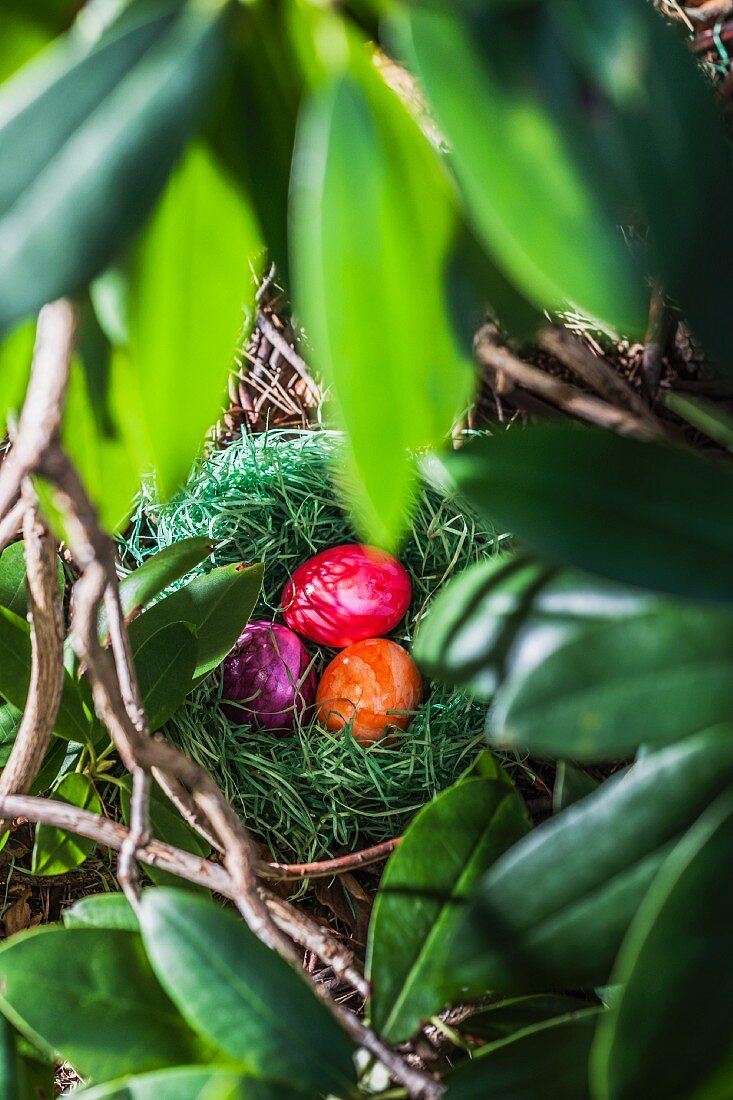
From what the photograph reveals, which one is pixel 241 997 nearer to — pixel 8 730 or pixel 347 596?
pixel 8 730

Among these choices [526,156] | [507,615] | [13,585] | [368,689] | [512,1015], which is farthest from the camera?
[368,689]

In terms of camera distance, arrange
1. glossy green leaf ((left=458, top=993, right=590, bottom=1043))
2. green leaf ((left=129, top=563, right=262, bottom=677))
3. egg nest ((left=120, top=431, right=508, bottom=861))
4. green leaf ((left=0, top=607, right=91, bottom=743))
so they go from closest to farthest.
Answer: glossy green leaf ((left=458, top=993, right=590, bottom=1043))
green leaf ((left=0, top=607, right=91, bottom=743))
green leaf ((left=129, top=563, right=262, bottom=677))
egg nest ((left=120, top=431, right=508, bottom=861))

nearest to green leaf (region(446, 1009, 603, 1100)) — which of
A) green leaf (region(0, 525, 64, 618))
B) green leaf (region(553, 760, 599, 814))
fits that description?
green leaf (region(553, 760, 599, 814))

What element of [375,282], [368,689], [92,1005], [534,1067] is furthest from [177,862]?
[368,689]

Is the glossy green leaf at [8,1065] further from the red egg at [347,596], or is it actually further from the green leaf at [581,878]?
the red egg at [347,596]

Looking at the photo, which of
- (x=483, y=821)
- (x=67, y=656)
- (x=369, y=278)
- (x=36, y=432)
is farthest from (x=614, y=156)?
(x=67, y=656)

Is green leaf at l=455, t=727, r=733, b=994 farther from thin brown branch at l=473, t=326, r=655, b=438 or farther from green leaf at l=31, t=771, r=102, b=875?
green leaf at l=31, t=771, r=102, b=875
